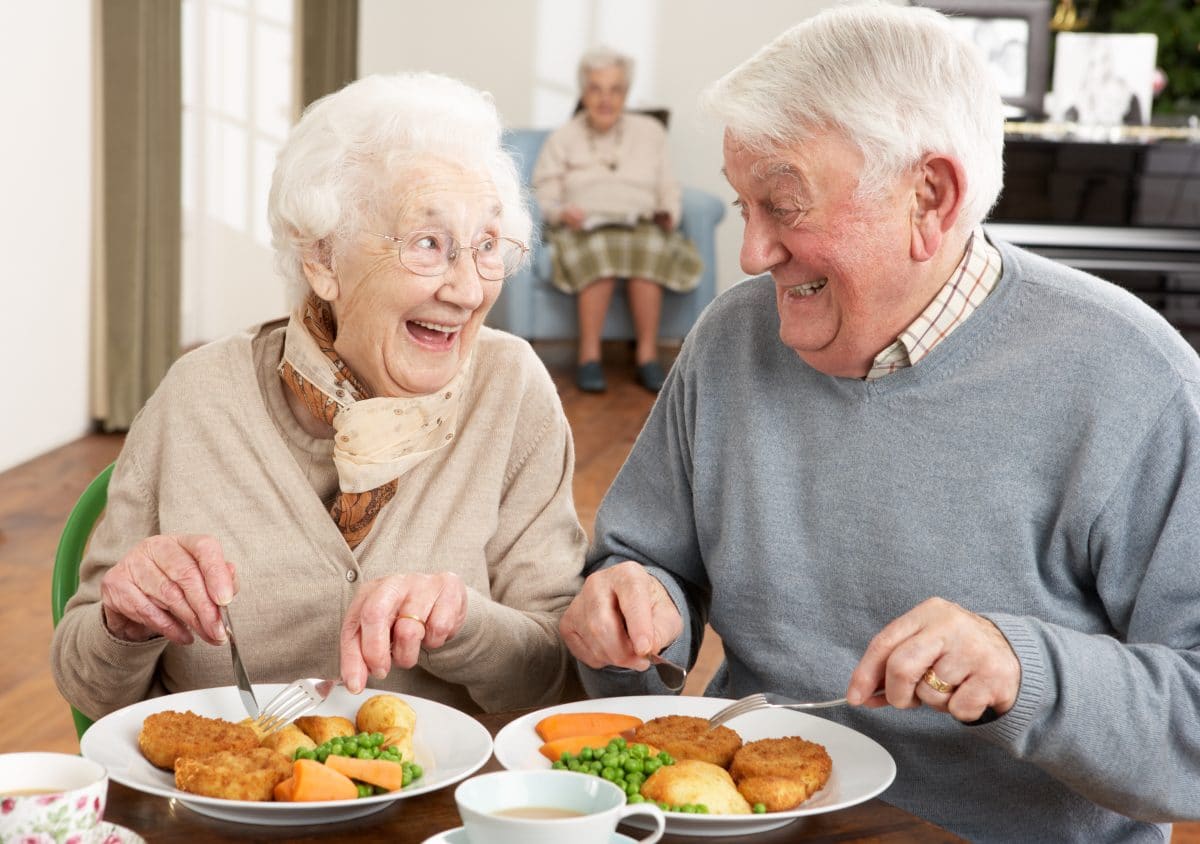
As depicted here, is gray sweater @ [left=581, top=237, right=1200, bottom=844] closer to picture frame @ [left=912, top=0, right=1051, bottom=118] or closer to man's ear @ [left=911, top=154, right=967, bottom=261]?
man's ear @ [left=911, top=154, right=967, bottom=261]

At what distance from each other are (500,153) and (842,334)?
0.43 meters

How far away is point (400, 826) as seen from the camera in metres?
1.04

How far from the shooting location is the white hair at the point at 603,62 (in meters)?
6.82

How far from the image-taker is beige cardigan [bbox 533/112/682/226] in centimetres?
685

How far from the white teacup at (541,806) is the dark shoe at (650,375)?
5.80 meters

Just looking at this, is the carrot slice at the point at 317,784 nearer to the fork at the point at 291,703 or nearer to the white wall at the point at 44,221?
the fork at the point at 291,703

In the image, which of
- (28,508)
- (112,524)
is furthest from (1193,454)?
(28,508)

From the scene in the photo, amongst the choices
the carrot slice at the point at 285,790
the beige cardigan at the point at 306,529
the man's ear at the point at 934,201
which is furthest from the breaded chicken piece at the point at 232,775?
the man's ear at the point at 934,201

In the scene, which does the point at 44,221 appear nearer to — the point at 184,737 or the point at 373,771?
the point at 184,737

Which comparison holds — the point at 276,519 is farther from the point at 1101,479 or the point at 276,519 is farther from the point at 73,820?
the point at 1101,479

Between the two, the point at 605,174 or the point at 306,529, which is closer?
the point at 306,529

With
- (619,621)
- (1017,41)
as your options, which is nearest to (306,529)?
(619,621)

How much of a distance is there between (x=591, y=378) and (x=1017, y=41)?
2317 millimetres

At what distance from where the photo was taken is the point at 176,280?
5422 millimetres
